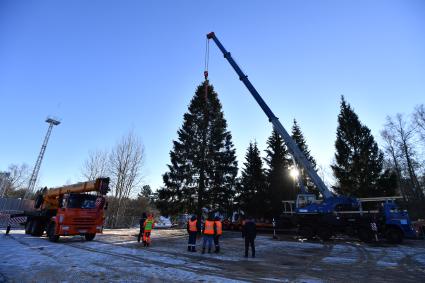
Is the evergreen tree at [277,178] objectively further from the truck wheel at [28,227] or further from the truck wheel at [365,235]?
the truck wheel at [28,227]

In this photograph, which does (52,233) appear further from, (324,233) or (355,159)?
(355,159)

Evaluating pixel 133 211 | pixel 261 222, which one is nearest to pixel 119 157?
pixel 261 222

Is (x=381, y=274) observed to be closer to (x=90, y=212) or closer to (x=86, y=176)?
(x=90, y=212)

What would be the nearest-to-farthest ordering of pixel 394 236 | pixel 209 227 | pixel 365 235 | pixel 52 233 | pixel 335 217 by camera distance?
pixel 209 227, pixel 52 233, pixel 394 236, pixel 365 235, pixel 335 217

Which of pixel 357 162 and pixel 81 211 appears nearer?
pixel 81 211

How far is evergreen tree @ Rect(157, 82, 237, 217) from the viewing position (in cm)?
2467

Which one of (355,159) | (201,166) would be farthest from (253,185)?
(355,159)

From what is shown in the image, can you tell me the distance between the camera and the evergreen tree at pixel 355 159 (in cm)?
2616

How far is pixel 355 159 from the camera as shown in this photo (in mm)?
27672

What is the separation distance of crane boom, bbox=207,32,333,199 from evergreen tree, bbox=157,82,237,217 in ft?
14.1

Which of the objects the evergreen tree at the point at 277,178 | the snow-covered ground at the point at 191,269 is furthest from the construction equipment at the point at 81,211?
the evergreen tree at the point at 277,178

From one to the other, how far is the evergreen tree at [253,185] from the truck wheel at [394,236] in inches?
518

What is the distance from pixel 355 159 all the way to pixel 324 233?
520 inches

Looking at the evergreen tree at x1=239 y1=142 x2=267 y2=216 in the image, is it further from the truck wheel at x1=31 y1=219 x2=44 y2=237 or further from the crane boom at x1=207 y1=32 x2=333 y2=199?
the truck wheel at x1=31 y1=219 x2=44 y2=237
